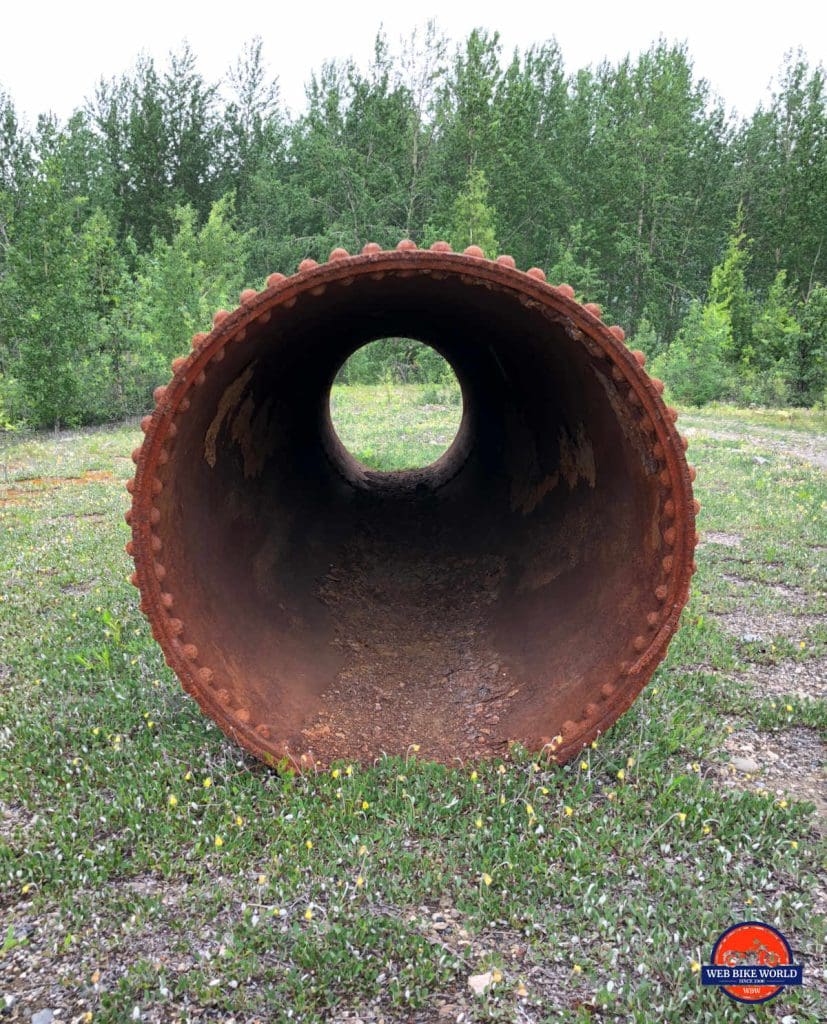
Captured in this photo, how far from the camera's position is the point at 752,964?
2.39 m

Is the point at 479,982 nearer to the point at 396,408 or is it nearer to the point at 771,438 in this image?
the point at 771,438

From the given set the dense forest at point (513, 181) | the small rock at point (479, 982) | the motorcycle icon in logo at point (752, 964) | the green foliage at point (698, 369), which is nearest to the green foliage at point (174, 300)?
the dense forest at point (513, 181)

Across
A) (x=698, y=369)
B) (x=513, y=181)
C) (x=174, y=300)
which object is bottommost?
(x=698, y=369)

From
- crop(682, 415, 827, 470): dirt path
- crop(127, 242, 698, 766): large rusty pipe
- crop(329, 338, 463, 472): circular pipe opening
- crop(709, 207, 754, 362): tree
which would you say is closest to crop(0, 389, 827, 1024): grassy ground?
crop(127, 242, 698, 766): large rusty pipe

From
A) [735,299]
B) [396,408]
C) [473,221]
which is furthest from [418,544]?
[735,299]

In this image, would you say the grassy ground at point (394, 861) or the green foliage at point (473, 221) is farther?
the green foliage at point (473, 221)

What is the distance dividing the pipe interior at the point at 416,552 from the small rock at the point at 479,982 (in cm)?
122

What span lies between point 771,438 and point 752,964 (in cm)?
1506

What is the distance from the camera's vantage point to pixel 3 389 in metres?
16.5

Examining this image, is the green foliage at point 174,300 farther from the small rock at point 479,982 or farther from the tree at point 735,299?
the tree at point 735,299

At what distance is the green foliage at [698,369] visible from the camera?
81.8 ft

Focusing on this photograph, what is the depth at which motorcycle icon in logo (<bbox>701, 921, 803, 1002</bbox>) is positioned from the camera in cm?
229

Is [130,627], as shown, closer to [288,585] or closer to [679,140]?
[288,585]

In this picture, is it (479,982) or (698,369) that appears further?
(698,369)
